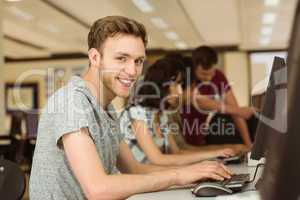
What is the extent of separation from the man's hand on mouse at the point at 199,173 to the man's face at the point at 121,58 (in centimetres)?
37

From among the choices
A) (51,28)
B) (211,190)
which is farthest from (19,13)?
(211,190)

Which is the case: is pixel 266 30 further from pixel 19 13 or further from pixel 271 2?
pixel 19 13

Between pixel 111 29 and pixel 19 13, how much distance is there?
7.00 meters

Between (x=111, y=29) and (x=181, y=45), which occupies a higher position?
(x=181, y=45)

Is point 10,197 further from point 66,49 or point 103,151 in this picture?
point 66,49

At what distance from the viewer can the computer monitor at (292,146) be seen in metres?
0.59

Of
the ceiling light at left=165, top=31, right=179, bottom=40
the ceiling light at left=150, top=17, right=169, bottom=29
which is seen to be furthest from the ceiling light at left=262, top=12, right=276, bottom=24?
the ceiling light at left=165, top=31, right=179, bottom=40

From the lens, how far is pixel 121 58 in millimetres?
1632

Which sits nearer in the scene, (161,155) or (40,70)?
(161,155)

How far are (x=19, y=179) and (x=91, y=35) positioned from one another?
53 centimetres

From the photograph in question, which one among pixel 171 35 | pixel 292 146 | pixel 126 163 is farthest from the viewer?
pixel 171 35

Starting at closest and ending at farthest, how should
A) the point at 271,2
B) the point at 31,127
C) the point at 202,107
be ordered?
the point at 202,107, the point at 31,127, the point at 271,2

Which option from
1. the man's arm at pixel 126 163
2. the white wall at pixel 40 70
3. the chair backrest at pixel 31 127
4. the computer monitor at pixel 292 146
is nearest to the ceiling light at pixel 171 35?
the white wall at pixel 40 70

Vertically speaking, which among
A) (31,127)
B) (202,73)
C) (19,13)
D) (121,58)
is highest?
(19,13)
